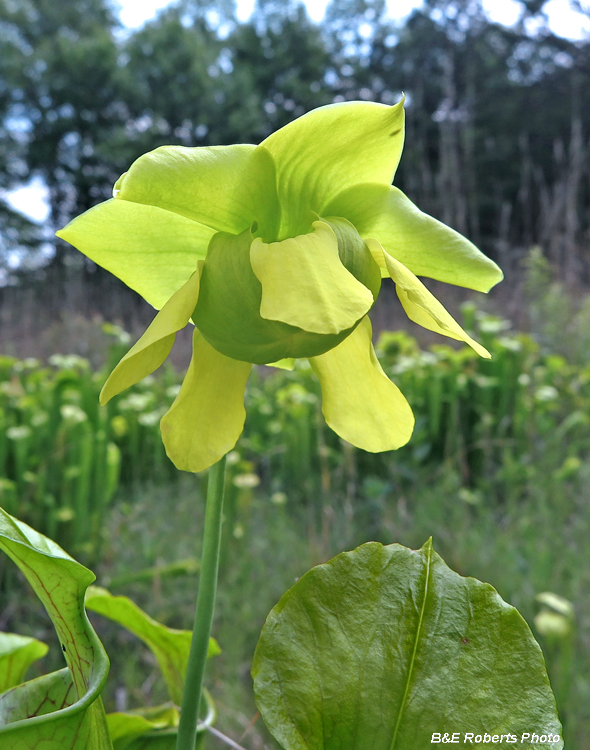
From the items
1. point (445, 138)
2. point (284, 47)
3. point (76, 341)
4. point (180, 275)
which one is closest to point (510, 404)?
point (180, 275)

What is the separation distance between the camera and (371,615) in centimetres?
18

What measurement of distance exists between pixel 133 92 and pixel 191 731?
10046mm

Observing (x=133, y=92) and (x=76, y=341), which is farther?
(x=133, y=92)

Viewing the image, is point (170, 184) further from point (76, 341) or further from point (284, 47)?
point (284, 47)

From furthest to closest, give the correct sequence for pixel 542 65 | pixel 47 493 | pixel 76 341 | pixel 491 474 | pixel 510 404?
pixel 542 65 < pixel 76 341 < pixel 510 404 < pixel 491 474 < pixel 47 493

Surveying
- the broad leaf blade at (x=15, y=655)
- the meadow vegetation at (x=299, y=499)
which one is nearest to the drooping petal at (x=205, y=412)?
the broad leaf blade at (x=15, y=655)

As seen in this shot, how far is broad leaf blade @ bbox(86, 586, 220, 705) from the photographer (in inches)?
9.6

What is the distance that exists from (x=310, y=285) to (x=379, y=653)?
116mm

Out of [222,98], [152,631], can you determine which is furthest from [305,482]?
[222,98]

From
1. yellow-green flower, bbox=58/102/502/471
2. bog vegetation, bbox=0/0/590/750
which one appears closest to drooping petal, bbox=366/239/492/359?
yellow-green flower, bbox=58/102/502/471

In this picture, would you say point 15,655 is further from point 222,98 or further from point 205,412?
point 222,98

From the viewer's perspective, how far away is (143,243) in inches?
8.5

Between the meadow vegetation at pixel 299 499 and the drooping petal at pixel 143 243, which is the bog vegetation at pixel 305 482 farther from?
the drooping petal at pixel 143 243

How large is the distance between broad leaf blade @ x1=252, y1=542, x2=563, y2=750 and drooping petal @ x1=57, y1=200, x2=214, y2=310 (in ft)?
0.40
